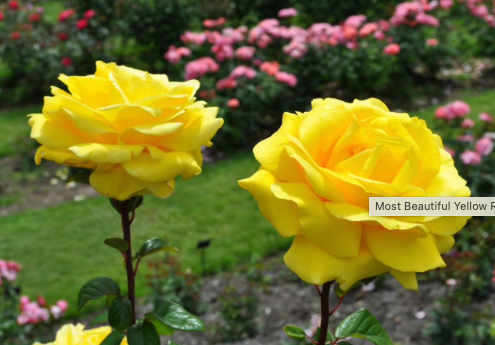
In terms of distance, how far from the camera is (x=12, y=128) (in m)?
6.55

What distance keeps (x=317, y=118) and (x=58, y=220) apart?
169 inches

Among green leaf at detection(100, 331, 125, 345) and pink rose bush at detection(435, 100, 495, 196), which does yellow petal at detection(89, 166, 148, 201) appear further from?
pink rose bush at detection(435, 100, 495, 196)

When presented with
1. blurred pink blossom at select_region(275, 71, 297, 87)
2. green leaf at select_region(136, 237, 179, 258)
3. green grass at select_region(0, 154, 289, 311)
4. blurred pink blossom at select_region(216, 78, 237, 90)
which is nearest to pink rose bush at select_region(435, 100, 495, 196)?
green grass at select_region(0, 154, 289, 311)

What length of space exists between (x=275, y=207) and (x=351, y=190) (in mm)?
94

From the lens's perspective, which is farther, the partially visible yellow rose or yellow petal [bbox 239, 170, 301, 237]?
the partially visible yellow rose

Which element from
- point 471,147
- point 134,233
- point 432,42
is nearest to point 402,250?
point 471,147

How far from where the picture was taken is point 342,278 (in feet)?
2.56

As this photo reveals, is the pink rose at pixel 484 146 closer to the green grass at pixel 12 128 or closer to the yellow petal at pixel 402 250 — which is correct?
the yellow petal at pixel 402 250

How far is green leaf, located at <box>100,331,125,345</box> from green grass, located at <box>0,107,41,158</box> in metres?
5.19

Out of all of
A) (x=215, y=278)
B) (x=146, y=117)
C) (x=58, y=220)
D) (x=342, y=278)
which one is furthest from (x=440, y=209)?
(x=58, y=220)

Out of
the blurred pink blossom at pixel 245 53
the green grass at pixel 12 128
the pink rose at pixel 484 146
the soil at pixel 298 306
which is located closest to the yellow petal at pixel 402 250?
the soil at pixel 298 306

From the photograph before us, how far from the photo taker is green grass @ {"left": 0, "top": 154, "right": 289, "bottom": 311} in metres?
4.12

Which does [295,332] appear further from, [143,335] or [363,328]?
[143,335]

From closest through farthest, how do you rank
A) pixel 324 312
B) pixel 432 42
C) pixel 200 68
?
1. pixel 324 312
2. pixel 200 68
3. pixel 432 42
